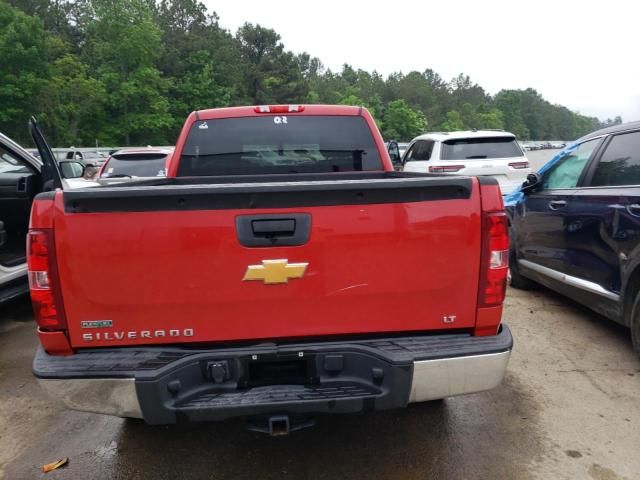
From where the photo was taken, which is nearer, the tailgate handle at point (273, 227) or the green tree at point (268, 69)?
the tailgate handle at point (273, 227)

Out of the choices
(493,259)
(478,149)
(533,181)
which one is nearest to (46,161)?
(493,259)

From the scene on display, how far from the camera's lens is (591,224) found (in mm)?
4242

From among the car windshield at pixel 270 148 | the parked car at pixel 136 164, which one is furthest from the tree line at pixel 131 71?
the car windshield at pixel 270 148

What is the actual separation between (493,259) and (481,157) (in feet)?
24.0

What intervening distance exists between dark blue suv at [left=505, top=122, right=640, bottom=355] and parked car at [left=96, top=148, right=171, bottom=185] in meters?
6.71

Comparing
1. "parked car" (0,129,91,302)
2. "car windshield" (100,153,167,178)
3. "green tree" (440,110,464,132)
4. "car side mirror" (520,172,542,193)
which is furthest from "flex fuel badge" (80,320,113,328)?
"green tree" (440,110,464,132)

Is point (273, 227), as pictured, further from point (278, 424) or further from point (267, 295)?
point (278, 424)

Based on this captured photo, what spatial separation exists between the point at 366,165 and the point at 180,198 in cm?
211

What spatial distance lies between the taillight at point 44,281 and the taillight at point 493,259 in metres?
1.95

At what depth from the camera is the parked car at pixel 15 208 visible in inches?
194

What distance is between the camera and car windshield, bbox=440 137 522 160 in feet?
30.0

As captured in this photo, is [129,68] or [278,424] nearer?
[278,424]

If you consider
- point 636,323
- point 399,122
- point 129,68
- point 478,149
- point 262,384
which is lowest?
point 636,323

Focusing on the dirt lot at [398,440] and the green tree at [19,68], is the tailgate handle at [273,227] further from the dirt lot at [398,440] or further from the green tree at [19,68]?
the green tree at [19,68]
